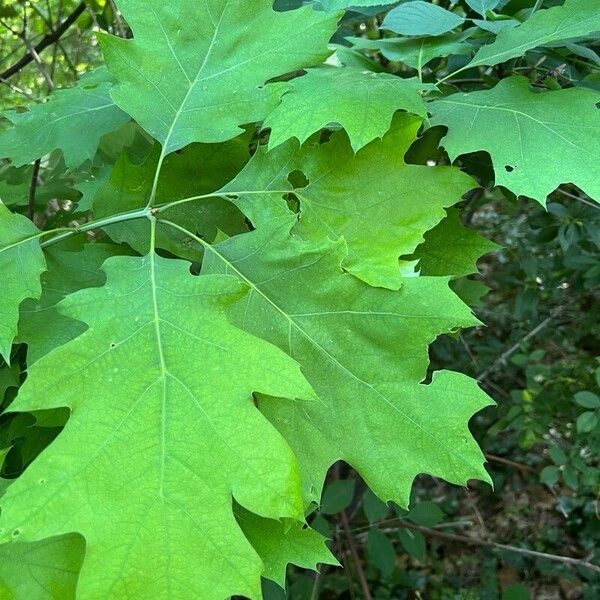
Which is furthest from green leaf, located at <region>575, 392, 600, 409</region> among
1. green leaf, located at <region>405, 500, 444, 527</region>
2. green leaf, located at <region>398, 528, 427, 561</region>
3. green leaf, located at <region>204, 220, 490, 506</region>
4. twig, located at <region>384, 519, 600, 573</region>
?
green leaf, located at <region>204, 220, 490, 506</region>

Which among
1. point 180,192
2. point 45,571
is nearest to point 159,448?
point 45,571

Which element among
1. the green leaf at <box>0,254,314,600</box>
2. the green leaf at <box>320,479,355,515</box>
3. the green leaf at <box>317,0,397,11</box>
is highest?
the green leaf at <box>317,0,397,11</box>

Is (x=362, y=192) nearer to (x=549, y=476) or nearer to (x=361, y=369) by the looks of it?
(x=361, y=369)

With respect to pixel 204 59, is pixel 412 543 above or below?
below

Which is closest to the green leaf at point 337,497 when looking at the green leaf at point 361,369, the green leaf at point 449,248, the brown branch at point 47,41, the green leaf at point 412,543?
the green leaf at point 412,543

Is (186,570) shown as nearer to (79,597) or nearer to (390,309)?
(79,597)

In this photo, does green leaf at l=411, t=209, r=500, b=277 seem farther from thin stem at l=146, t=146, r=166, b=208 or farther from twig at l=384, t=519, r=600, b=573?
twig at l=384, t=519, r=600, b=573
